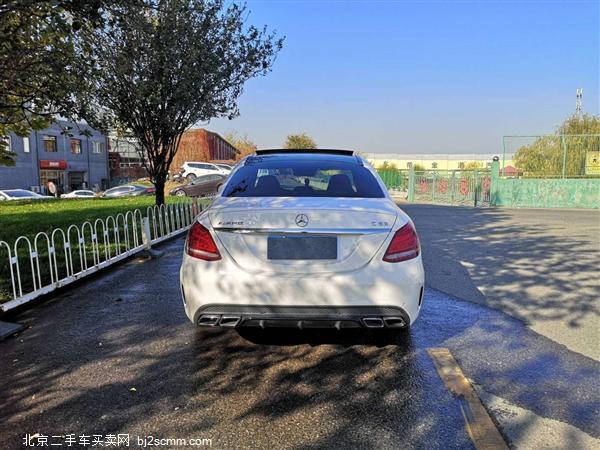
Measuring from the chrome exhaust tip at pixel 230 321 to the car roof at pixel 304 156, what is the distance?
180 cm

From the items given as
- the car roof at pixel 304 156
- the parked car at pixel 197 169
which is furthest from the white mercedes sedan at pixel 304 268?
the parked car at pixel 197 169

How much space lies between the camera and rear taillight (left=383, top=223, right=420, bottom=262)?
3188mm

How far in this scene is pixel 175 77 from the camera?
10922 millimetres

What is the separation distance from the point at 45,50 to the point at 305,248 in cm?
547

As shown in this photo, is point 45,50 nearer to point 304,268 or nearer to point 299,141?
point 304,268

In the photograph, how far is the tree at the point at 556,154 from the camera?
20575 mm

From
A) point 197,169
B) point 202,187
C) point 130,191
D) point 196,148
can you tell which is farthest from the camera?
point 196,148

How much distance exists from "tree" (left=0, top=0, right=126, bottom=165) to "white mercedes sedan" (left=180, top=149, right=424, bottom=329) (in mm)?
3282

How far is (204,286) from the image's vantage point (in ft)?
10.5

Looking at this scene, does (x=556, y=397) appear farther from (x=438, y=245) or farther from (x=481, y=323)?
(x=438, y=245)

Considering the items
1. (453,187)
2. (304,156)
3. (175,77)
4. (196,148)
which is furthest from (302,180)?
(196,148)

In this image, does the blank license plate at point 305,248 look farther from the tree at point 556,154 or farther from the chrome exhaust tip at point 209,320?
the tree at point 556,154

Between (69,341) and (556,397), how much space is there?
385cm

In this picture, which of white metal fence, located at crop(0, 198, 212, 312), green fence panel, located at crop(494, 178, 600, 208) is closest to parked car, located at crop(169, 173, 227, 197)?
green fence panel, located at crop(494, 178, 600, 208)
